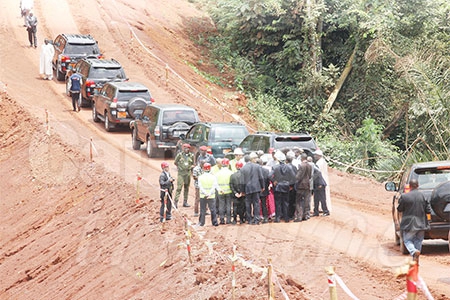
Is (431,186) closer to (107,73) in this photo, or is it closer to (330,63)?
(107,73)

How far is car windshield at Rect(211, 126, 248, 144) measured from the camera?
21422 millimetres

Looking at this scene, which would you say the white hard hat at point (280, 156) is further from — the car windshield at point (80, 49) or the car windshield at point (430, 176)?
the car windshield at point (80, 49)

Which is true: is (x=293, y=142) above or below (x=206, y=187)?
above

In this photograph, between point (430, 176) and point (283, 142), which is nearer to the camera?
point (430, 176)

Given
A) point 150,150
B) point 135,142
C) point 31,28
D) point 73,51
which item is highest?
point 31,28

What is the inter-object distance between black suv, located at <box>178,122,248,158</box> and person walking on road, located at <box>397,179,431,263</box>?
29.7 ft

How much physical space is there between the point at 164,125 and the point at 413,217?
12874mm

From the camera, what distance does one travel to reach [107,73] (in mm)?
31500

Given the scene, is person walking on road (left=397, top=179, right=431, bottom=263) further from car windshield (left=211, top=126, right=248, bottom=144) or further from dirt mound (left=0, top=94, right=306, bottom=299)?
car windshield (left=211, top=126, right=248, bottom=144)

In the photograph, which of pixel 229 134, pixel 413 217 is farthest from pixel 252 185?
pixel 229 134

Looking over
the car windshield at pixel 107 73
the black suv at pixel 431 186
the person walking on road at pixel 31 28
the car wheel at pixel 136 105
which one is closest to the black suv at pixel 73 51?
the person walking on road at pixel 31 28

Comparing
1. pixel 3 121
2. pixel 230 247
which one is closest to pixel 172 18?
pixel 3 121

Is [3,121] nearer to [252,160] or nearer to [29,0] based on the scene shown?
[29,0]

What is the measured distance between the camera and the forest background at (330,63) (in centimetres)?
3356
